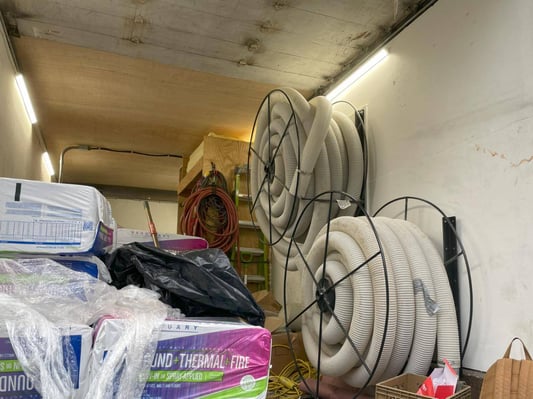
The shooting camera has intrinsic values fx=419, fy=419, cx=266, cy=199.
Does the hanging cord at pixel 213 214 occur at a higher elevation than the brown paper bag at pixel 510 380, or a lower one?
higher

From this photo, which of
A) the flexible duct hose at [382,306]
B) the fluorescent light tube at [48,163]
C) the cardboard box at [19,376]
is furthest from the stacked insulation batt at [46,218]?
the fluorescent light tube at [48,163]

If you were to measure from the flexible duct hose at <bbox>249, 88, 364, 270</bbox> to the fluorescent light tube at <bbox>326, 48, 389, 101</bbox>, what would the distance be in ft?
1.16

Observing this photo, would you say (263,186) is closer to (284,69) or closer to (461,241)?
(284,69)

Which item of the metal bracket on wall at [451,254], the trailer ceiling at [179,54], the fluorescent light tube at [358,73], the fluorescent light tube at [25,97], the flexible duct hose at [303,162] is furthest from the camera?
the fluorescent light tube at [25,97]

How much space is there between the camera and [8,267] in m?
1.32

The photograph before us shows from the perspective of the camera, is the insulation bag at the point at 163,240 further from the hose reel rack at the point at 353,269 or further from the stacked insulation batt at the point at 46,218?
the stacked insulation batt at the point at 46,218

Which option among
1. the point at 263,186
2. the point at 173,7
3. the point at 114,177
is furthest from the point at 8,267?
the point at 114,177

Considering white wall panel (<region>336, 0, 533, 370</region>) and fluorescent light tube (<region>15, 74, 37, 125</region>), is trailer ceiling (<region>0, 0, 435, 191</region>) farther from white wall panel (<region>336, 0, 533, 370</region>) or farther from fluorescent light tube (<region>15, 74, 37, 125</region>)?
white wall panel (<region>336, 0, 533, 370</region>)

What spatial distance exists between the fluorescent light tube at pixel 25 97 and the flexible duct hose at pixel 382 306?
108 inches

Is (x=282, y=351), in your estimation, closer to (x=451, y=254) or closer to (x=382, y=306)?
(x=382, y=306)

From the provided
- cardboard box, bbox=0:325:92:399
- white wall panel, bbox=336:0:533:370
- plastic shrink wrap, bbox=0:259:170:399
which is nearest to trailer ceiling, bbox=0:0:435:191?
white wall panel, bbox=336:0:533:370

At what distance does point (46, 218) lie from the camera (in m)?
1.46

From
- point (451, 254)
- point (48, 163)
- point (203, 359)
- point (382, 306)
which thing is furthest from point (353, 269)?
point (48, 163)

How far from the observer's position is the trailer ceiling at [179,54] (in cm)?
248
